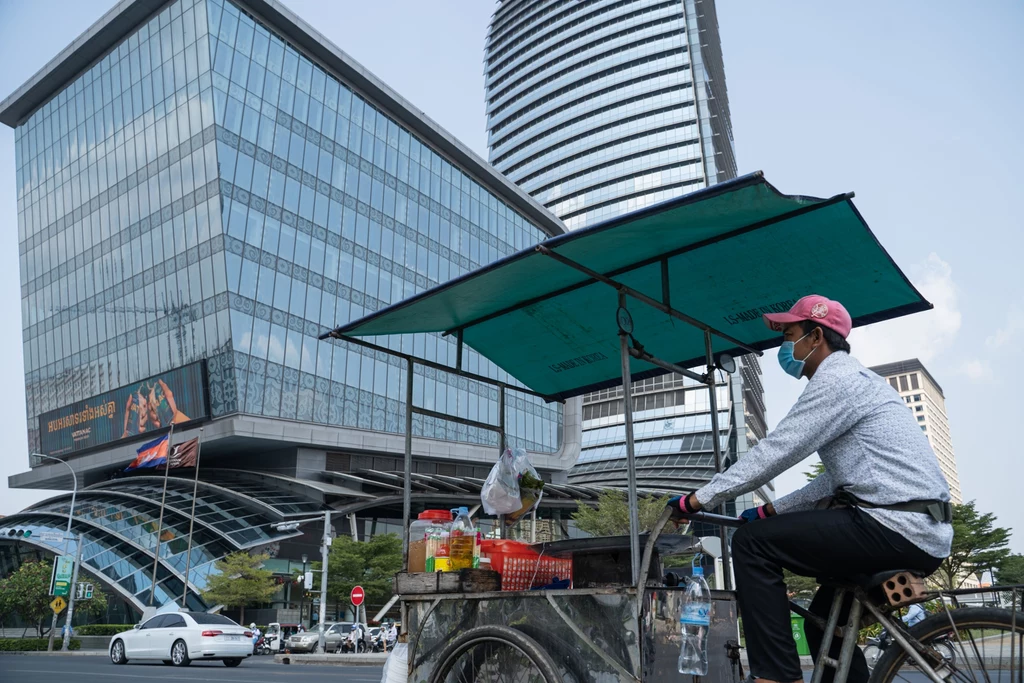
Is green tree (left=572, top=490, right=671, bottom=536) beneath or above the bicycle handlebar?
above

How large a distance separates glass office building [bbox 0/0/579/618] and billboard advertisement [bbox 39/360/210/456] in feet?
0.48

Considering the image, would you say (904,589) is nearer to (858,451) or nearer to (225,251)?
(858,451)

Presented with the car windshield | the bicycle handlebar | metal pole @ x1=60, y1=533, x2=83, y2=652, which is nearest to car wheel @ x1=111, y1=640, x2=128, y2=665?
the car windshield

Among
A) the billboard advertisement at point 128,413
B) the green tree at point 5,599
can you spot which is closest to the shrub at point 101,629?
the green tree at point 5,599

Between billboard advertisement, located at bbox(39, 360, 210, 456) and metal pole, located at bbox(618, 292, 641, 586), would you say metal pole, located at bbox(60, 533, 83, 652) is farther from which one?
metal pole, located at bbox(618, 292, 641, 586)

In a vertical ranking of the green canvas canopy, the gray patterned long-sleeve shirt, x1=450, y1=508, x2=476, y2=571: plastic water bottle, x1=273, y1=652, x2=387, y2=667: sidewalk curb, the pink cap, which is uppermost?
the green canvas canopy

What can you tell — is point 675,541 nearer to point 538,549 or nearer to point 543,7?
point 538,549

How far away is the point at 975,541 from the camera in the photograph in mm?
32625

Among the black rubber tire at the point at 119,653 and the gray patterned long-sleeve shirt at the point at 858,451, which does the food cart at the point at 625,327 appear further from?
the black rubber tire at the point at 119,653

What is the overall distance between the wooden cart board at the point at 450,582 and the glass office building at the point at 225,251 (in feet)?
131

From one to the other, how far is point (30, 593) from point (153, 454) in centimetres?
968

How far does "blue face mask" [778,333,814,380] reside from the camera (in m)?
3.22

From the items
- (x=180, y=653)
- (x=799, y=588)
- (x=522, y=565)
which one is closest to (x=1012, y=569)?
(x=799, y=588)

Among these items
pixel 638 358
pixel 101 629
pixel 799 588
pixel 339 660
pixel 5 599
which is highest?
pixel 638 358
